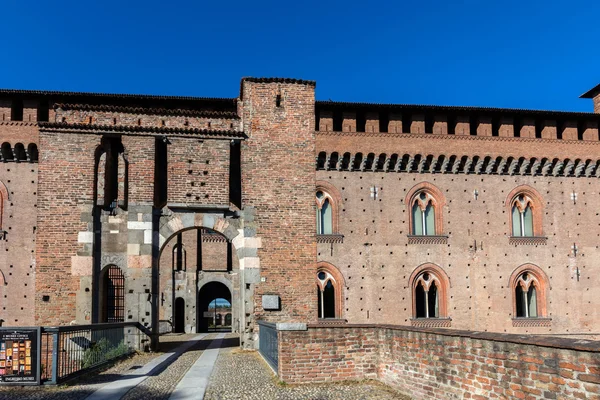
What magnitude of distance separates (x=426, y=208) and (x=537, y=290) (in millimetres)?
5549

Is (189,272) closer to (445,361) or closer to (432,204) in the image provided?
(432,204)

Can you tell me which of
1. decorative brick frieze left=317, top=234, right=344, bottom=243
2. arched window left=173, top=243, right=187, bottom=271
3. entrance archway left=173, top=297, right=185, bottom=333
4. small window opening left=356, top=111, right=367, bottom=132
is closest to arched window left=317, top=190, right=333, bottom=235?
decorative brick frieze left=317, top=234, right=344, bottom=243

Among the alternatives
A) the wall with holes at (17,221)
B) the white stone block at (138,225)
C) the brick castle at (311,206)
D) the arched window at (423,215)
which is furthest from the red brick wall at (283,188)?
the wall with holes at (17,221)

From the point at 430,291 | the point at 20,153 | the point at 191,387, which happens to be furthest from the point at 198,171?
the point at 430,291

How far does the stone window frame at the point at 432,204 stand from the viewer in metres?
23.2

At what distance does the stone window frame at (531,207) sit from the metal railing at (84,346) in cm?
1508

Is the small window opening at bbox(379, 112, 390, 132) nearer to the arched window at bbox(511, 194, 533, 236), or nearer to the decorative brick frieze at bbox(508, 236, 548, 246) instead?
the arched window at bbox(511, 194, 533, 236)

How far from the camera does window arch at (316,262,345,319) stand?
22391 millimetres

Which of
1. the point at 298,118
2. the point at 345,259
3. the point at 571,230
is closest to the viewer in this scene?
the point at 298,118

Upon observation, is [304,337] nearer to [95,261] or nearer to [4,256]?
[95,261]

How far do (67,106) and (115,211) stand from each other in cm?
337

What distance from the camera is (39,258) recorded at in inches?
631

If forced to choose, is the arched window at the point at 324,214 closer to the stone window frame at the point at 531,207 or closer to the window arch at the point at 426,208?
the window arch at the point at 426,208

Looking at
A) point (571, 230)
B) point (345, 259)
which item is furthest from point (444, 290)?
point (571, 230)
